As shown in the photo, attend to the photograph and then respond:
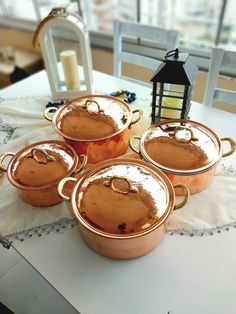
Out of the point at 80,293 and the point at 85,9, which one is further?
the point at 85,9

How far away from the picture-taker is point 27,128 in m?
1.00

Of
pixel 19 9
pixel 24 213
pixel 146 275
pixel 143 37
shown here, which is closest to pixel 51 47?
pixel 143 37

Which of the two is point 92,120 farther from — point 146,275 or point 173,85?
point 146,275

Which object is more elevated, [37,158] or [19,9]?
[37,158]

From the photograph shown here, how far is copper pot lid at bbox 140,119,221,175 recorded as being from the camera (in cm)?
64

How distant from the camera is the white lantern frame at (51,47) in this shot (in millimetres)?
948

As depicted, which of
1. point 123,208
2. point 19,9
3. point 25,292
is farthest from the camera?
point 19,9

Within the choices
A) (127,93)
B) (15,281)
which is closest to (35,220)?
(15,281)

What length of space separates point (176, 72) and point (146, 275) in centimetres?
51

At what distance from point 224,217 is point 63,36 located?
87.7 inches

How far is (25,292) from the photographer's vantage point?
2.91 ft

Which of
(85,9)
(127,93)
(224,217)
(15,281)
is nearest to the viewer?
(224,217)

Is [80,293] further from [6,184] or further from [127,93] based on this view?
[127,93]

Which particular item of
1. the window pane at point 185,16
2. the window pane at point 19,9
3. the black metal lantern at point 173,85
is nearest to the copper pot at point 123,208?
the black metal lantern at point 173,85
